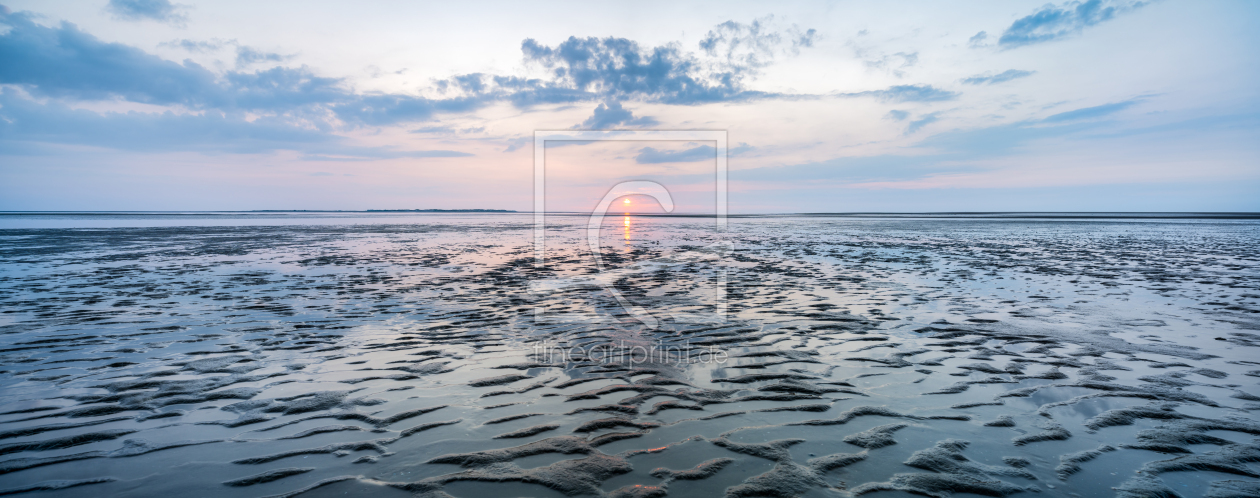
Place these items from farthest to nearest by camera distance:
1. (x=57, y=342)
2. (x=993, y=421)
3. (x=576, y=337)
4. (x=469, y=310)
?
(x=469, y=310), (x=576, y=337), (x=57, y=342), (x=993, y=421)

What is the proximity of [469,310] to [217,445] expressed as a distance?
6.45 meters

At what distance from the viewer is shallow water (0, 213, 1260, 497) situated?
4238mm

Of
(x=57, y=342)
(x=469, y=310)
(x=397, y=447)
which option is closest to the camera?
(x=397, y=447)

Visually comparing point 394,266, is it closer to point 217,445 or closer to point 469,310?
point 469,310

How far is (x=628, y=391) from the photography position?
6.23 m

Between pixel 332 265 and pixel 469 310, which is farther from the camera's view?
pixel 332 265

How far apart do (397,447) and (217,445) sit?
174 cm

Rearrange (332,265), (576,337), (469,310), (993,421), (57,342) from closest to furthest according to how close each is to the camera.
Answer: (993,421), (57,342), (576,337), (469,310), (332,265)

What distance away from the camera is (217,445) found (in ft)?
15.6

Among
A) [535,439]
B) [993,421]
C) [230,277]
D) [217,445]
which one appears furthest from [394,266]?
[993,421]

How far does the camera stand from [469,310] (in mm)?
11180

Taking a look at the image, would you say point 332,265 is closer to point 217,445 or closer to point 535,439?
point 217,445

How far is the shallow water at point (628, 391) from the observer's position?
4.24 m

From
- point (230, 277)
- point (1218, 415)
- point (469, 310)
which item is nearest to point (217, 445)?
point (469, 310)
